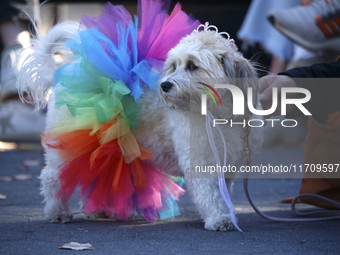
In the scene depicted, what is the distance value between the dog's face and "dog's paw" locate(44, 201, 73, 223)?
0.95 m

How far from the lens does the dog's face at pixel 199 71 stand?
3.07 m

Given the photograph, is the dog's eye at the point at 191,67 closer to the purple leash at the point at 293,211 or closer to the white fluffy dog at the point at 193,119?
the white fluffy dog at the point at 193,119

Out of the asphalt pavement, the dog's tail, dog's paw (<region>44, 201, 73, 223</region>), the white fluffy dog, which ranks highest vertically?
the dog's tail

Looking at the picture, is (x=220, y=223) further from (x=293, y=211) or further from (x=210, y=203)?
(x=293, y=211)

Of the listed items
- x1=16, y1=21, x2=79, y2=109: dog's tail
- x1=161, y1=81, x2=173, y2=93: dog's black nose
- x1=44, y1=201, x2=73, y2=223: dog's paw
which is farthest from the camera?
x1=16, y1=21, x2=79, y2=109: dog's tail

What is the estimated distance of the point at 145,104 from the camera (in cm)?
331

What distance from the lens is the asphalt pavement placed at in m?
2.63

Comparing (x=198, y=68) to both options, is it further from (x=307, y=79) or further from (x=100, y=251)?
(x=100, y=251)

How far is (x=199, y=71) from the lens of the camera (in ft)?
10.2

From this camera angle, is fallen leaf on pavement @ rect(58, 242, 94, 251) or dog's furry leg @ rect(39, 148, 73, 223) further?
dog's furry leg @ rect(39, 148, 73, 223)

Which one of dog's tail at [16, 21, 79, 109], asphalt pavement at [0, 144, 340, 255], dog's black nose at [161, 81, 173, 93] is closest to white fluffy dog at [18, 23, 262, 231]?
dog's black nose at [161, 81, 173, 93]

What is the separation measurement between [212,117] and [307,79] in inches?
24.2

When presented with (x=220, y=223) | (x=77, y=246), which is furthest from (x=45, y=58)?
(x=220, y=223)

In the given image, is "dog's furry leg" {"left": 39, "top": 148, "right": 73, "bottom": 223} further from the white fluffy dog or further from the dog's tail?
the dog's tail
